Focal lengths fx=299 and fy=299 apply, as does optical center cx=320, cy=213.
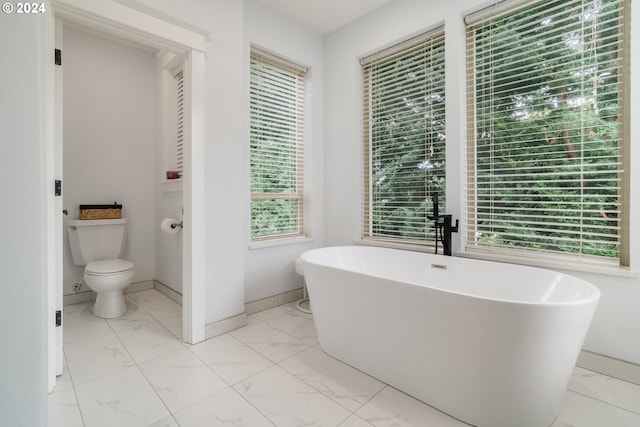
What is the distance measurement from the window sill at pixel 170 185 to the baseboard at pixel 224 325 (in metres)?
1.33

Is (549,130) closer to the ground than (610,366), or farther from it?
farther from it

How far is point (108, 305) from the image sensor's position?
8.67ft

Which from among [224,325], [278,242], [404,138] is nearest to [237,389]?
[224,325]

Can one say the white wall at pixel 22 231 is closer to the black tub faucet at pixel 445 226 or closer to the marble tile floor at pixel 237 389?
the marble tile floor at pixel 237 389

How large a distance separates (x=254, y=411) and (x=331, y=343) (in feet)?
2.19

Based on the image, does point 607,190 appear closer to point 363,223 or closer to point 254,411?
point 363,223

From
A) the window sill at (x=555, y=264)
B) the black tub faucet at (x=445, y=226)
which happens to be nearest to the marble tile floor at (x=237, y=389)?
the window sill at (x=555, y=264)

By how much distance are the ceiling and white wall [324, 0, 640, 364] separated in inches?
3.6

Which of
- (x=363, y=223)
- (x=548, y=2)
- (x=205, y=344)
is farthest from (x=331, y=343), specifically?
(x=548, y=2)

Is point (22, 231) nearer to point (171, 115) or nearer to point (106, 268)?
point (106, 268)

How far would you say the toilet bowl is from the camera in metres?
2.51

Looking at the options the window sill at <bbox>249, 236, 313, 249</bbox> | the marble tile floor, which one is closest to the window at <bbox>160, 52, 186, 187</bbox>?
the window sill at <bbox>249, 236, 313, 249</bbox>

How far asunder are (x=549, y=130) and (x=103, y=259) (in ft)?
12.8

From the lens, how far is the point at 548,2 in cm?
197
